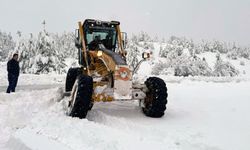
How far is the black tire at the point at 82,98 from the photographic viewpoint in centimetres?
860

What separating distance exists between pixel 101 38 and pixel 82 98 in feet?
9.94

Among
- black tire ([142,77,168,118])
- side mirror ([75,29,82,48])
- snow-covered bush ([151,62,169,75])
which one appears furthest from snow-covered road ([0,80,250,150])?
snow-covered bush ([151,62,169,75])

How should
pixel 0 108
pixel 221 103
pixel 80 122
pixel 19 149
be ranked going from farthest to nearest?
pixel 221 103
pixel 0 108
pixel 80 122
pixel 19 149

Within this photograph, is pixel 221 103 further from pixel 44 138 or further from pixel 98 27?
pixel 44 138

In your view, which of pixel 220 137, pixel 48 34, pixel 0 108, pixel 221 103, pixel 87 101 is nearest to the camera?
pixel 220 137

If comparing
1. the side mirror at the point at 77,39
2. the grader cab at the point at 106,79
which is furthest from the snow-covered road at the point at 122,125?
the side mirror at the point at 77,39

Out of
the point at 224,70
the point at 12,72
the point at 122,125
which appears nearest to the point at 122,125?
the point at 122,125

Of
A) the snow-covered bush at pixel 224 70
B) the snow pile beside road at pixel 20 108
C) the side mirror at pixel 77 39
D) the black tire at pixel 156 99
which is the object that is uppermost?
the side mirror at pixel 77 39

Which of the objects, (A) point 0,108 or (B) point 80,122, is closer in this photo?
(B) point 80,122

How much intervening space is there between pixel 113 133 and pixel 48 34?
28375mm

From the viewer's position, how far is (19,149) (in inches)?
257

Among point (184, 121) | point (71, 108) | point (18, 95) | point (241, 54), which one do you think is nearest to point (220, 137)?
point (184, 121)

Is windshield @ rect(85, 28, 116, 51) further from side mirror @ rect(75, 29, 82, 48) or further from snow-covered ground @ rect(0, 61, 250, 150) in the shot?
snow-covered ground @ rect(0, 61, 250, 150)

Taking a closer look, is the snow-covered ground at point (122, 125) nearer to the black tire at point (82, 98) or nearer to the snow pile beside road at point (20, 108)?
the snow pile beside road at point (20, 108)
